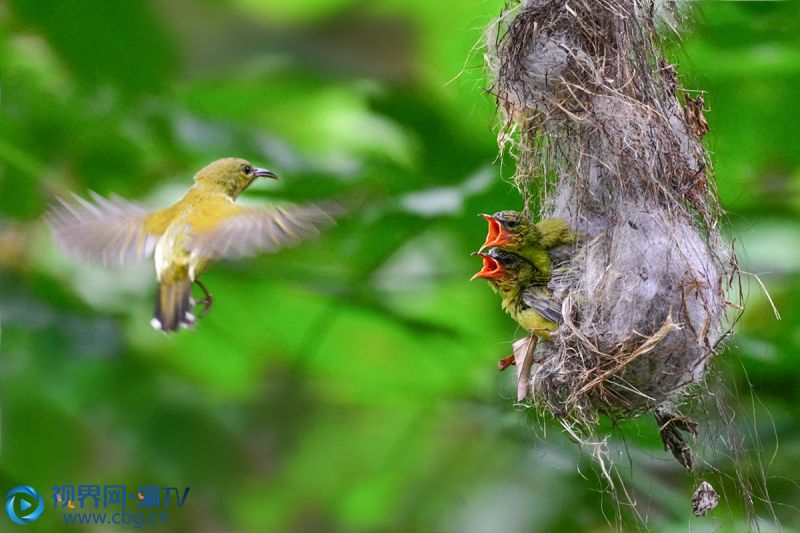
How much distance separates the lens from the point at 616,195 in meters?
2.38

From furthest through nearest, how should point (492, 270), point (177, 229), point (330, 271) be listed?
point (330, 271) → point (177, 229) → point (492, 270)

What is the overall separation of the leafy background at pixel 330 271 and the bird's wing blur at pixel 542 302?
1.31 feet

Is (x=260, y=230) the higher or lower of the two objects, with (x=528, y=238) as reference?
higher

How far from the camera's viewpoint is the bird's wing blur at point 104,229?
2.53 meters

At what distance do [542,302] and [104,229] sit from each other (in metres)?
1.19

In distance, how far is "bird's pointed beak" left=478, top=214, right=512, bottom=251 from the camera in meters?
2.34

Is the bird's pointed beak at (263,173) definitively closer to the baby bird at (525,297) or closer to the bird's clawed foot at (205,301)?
the bird's clawed foot at (205,301)

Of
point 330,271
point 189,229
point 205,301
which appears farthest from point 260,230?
point 330,271

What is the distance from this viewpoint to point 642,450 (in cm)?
289

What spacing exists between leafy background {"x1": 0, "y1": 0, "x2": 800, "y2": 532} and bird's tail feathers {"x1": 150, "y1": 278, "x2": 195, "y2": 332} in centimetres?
45

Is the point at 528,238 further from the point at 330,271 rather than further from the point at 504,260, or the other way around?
the point at 330,271

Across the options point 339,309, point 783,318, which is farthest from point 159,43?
point 783,318

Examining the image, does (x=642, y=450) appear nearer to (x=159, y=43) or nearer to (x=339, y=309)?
(x=339, y=309)

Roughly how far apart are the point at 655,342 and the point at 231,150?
142cm
